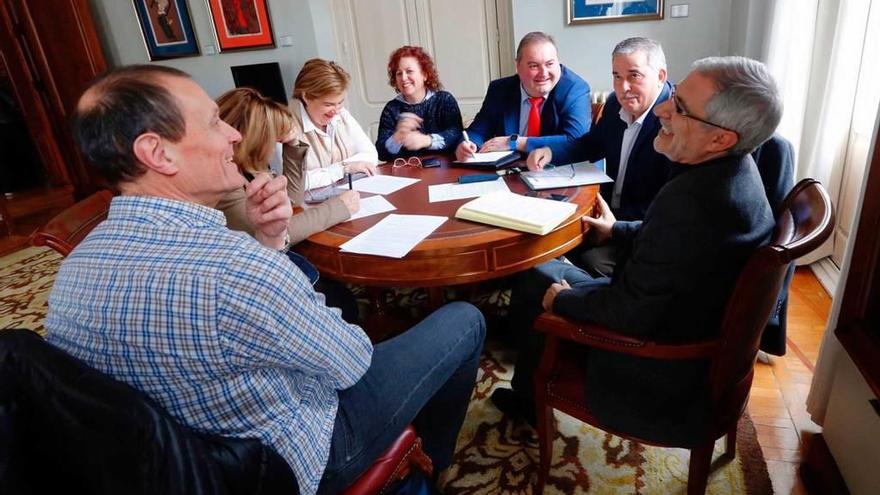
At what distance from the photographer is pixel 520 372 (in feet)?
5.16

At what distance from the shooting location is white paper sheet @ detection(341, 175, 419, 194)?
189 centimetres

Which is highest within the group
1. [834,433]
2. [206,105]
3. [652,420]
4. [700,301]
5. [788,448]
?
[206,105]

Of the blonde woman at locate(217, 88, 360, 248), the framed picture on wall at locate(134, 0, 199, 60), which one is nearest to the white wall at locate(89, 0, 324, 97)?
the framed picture on wall at locate(134, 0, 199, 60)

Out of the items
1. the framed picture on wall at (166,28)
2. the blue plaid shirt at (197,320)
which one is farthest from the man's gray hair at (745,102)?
the framed picture on wall at (166,28)

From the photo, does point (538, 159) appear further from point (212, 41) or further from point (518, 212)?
point (212, 41)

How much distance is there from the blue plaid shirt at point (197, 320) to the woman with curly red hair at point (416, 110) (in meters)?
1.63

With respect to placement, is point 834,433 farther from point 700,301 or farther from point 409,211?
point 409,211

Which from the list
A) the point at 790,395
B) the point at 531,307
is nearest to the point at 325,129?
the point at 531,307

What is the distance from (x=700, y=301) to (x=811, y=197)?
31cm

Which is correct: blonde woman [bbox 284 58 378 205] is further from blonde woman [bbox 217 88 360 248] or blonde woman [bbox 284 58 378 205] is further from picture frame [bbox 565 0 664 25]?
picture frame [bbox 565 0 664 25]

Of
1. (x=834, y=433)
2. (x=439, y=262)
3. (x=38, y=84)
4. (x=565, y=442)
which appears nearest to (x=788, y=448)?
(x=834, y=433)

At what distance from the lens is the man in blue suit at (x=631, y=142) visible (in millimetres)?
1782

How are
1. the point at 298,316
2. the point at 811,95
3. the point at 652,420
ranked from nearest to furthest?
the point at 298,316
the point at 652,420
the point at 811,95

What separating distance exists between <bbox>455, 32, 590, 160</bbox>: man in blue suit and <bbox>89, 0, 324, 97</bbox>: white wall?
251 centimetres
